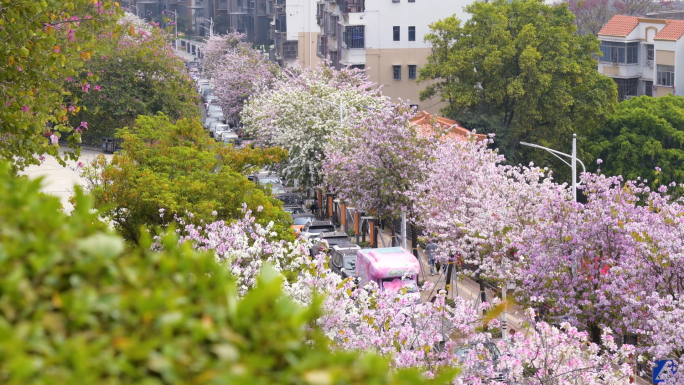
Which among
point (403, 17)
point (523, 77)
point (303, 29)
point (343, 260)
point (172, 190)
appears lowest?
point (343, 260)

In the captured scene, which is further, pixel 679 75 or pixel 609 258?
pixel 679 75

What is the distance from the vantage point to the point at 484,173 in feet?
85.6

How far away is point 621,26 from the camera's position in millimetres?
62594

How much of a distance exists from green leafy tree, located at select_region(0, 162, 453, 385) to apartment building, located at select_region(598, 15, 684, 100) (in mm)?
57322

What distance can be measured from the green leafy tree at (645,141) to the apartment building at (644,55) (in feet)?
23.8

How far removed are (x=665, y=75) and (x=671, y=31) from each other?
2.66 meters

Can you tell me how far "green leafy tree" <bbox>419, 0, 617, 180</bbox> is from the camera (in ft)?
158

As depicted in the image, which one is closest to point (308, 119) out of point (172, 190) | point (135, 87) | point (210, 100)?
point (135, 87)

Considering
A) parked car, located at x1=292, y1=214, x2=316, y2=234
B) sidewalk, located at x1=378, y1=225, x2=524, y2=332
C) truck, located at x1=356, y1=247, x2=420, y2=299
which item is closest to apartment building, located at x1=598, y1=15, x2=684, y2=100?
sidewalk, located at x1=378, y1=225, x2=524, y2=332

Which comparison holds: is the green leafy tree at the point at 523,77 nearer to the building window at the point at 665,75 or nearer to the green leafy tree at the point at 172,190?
the building window at the point at 665,75

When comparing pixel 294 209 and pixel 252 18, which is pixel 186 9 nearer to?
pixel 252 18

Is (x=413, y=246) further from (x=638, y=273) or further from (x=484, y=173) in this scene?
(x=638, y=273)

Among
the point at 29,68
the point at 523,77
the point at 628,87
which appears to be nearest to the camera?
the point at 29,68

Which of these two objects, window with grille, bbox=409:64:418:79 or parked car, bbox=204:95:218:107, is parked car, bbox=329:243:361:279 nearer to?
window with grille, bbox=409:64:418:79
